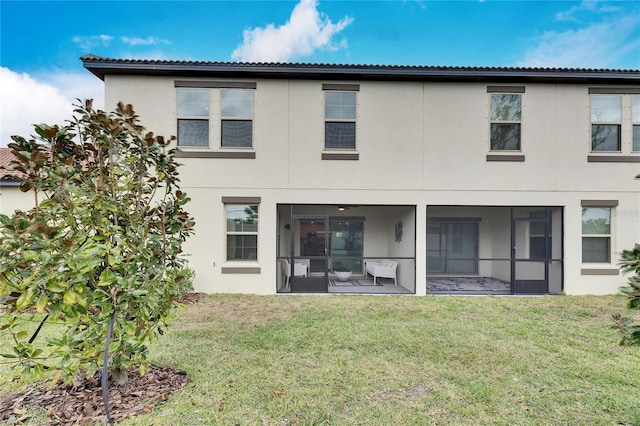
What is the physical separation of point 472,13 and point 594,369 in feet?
52.4

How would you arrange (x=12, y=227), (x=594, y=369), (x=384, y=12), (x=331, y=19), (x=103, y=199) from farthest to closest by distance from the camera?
1. (x=331, y=19)
2. (x=384, y=12)
3. (x=594, y=369)
4. (x=103, y=199)
5. (x=12, y=227)

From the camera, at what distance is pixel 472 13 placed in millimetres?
14148

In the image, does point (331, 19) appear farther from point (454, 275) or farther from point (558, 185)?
point (454, 275)

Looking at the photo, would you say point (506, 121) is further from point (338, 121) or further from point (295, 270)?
point (295, 270)

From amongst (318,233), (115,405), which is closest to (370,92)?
(318,233)

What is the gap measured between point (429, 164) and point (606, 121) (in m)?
5.45

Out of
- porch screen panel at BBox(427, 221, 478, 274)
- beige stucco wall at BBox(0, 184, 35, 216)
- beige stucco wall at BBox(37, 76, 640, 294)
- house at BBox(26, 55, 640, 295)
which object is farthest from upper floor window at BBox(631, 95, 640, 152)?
beige stucco wall at BBox(0, 184, 35, 216)

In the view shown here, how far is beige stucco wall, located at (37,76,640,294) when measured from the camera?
8.67 m

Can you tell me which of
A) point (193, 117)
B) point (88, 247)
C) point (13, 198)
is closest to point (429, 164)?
point (193, 117)

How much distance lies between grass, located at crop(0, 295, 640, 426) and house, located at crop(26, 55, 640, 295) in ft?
→ 6.66

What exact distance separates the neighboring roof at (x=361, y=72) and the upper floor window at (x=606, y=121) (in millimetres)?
529

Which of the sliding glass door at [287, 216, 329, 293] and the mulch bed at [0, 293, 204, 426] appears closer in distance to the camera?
the mulch bed at [0, 293, 204, 426]

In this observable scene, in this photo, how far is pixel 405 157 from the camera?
8.77 meters

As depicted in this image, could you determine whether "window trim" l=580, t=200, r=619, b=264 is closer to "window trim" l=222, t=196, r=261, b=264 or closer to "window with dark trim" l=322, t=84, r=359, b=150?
"window with dark trim" l=322, t=84, r=359, b=150
